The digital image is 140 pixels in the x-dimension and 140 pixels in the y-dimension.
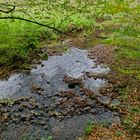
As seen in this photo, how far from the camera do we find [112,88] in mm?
19234

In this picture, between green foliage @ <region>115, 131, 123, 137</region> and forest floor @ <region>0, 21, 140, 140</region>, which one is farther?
forest floor @ <region>0, 21, 140, 140</region>

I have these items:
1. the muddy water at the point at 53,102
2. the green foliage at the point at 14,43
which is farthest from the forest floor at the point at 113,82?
the green foliage at the point at 14,43

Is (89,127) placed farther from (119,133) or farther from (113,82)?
(113,82)

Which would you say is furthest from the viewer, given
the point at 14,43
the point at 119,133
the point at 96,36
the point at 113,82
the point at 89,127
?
the point at 96,36

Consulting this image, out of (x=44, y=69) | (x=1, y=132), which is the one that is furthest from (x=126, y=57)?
(x=1, y=132)

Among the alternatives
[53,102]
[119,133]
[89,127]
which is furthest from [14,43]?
[119,133]

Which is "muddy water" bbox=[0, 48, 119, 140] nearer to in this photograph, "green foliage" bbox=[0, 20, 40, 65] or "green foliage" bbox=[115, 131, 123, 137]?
"green foliage" bbox=[115, 131, 123, 137]

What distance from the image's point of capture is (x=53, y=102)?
17.4 meters

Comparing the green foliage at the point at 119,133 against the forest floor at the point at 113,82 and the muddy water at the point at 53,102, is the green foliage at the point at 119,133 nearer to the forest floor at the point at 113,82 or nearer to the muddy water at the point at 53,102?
the forest floor at the point at 113,82

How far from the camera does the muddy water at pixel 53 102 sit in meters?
14.7

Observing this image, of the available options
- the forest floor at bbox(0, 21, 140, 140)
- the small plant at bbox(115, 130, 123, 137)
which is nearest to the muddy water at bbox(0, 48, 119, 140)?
the forest floor at bbox(0, 21, 140, 140)

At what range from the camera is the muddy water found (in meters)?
14.7

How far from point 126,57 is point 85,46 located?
582 centimetres

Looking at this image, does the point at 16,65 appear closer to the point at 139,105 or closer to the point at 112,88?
the point at 112,88
